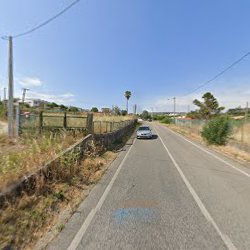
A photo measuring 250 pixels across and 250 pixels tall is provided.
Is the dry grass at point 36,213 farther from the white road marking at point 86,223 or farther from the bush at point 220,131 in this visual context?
the bush at point 220,131

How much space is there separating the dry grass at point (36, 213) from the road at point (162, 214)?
1.22 ft

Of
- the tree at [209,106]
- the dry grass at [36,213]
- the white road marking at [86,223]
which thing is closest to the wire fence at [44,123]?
the dry grass at [36,213]

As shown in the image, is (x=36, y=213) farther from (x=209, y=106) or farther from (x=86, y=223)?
(x=209, y=106)

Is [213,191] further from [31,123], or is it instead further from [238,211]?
[31,123]

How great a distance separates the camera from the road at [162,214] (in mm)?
4336

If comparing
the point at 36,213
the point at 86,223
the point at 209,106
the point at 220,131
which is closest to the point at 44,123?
the point at 36,213

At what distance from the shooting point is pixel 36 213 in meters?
5.32

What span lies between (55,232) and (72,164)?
451 centimetres

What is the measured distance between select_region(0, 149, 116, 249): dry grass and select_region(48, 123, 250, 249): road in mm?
372

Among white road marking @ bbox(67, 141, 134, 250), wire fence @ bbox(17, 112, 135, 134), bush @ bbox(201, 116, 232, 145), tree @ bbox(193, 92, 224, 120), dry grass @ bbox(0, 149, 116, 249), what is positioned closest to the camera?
white road marking @ bbox(67, 141, 134, 250)

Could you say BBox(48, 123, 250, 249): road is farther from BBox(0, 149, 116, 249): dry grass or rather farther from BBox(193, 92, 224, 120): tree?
BBox(193, 92, 224, 120): tree

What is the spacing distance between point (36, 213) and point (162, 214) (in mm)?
2509

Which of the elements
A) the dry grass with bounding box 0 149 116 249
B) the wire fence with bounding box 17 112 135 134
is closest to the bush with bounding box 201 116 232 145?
the wire fence with bounding box 17 112 135 134

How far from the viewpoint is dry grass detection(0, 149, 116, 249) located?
4.34 meters
